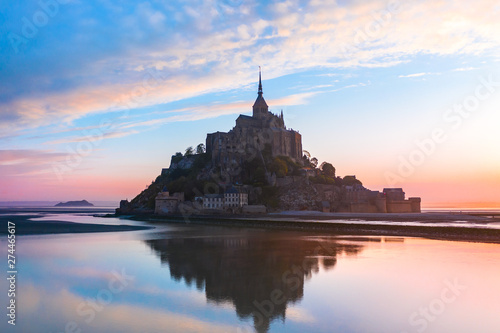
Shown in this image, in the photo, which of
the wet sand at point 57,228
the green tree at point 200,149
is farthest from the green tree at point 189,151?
the wet sand at point 57,228

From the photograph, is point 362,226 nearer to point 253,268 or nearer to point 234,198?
point 253,268

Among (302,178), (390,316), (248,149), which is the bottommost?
(390,316)

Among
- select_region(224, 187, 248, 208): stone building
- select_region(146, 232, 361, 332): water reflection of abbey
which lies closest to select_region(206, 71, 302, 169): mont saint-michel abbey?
select_region(224, 187, 248, 208): stone building

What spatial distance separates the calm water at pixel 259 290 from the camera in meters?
9.95

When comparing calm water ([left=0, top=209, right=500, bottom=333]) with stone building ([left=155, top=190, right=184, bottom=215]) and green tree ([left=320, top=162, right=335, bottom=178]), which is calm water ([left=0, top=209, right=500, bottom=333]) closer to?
stone building ([left=155, top=190, right=184, bottom=215])

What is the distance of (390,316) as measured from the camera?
1053cm

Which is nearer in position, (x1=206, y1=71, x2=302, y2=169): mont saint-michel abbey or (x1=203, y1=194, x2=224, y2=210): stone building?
(x1=203, y1=194, x2=224, y2=210): stone building

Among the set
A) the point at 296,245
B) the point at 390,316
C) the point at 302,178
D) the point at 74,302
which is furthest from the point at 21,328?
the point at 302,178

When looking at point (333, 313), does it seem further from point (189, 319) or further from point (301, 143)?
point (301, 143)

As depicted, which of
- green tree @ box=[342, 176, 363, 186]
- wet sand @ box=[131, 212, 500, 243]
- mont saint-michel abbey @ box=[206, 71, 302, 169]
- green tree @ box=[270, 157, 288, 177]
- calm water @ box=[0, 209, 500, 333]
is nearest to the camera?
calm water @ box=[0, 209, 500, 333]

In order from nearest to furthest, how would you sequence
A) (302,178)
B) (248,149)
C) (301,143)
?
(302,178), (248,149), (301,143)

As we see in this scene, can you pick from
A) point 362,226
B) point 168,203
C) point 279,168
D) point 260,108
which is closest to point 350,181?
point 279,168

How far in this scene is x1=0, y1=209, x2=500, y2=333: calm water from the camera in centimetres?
995

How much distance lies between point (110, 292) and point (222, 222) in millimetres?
38677
